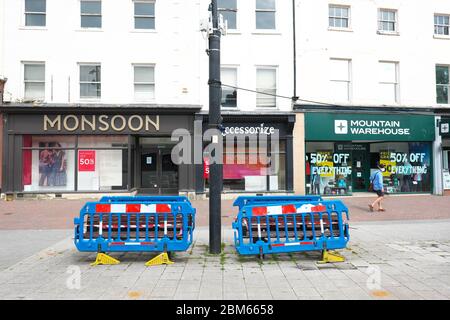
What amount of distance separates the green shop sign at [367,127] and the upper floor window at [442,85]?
1351 millimetres

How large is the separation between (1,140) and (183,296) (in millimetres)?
14303

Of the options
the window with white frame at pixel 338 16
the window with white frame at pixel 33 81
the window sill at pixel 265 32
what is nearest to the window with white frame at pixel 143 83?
the window with white frame at pixel 33 81

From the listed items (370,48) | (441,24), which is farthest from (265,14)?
(441,24)

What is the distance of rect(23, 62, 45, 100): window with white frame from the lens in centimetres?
1588

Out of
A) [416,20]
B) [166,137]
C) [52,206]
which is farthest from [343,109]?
[52,206]

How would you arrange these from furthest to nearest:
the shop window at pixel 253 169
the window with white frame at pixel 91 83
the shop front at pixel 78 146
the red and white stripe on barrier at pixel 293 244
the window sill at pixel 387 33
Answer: the window sill at pixel 387 33
the shop window at pixel 253 169
the window with white frame at pixel 91 83
the shop front at pixel 78 146
the red and white stripe on barrier at pixel 293 244

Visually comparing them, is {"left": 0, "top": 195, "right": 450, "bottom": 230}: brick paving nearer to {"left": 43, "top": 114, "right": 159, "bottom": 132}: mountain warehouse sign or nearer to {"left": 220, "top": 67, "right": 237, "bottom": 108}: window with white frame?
{"left": 43, "top": 114, "right": 159, "bottom": 132}: mountain warehouse sign

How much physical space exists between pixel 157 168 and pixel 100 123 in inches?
128

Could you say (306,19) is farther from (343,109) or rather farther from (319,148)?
(319,148)

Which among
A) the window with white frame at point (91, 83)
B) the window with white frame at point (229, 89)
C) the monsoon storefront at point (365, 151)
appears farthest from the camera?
the monsoon storefront at point (365, 151)

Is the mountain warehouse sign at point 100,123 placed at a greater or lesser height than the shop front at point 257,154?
greater

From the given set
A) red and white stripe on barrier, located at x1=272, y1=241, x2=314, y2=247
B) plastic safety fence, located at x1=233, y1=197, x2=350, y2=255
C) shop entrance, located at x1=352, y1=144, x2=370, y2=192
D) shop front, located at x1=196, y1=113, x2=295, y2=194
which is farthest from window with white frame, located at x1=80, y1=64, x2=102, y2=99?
red and white stripe on barrier, located at x1=272, y1=241, x2=314, y2=247

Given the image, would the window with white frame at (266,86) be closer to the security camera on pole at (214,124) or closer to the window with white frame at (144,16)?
the window with white frame at (144,16)

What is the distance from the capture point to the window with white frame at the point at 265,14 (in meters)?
16.7
